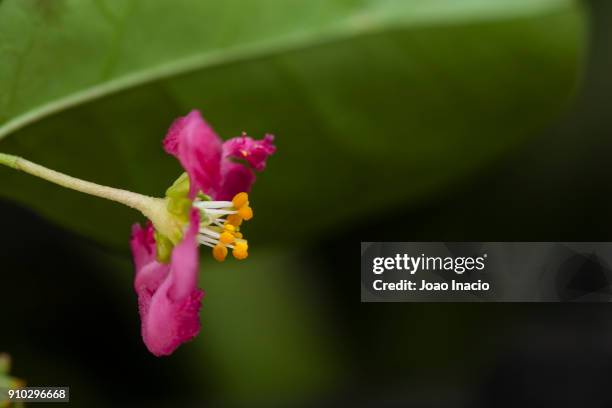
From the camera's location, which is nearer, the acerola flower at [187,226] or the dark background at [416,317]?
the acerola flower at [187,226]

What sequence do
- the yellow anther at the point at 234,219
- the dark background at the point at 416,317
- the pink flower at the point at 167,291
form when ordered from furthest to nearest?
the dark background at the point at 416,317
the yellow anther at the point at 234,219
the pink flower at the point at 167,291

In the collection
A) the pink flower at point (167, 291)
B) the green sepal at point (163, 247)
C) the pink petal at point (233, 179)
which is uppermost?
the pink petal at point (233, 179)

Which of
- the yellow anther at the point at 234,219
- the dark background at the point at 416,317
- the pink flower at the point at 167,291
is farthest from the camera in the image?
the dark background at the point at 416,317

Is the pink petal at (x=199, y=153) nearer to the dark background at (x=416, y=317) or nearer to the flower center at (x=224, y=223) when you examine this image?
the flower center at (x=224, y=223)

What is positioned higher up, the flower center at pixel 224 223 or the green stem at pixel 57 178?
the flower center at pixel 224 223

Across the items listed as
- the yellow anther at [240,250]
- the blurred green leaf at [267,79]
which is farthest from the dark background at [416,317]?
the yellow anther at [240,250]

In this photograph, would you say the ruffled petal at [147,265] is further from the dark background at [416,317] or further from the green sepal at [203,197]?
the dark background at [416,317]

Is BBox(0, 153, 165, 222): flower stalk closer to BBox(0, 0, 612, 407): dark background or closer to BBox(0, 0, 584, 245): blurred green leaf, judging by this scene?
BBox(0, 0, 584, 245): blurred green leaf

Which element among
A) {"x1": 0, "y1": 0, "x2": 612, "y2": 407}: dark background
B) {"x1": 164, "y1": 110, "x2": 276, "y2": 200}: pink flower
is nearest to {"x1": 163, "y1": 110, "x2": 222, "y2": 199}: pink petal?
{"x1": 164, "y1": 110, "x2": 276, "y2": 200}: pink flower
